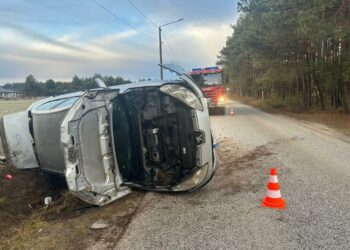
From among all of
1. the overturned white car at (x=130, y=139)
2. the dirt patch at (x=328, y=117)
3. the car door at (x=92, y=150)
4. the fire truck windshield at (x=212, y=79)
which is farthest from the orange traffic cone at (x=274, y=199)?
the fire truck windshield at (x=212, y=79)

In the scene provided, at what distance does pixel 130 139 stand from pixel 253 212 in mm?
2291

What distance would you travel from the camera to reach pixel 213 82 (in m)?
22.7

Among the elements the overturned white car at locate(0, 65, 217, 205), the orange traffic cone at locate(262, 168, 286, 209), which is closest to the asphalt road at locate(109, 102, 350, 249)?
the orange traffic cone at locate(262, 168, 286, 209)

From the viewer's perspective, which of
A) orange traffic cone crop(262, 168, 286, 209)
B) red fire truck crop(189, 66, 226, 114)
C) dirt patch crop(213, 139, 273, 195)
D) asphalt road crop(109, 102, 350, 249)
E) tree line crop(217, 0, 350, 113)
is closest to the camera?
asphalt road crop(109, 102, 350, 249)

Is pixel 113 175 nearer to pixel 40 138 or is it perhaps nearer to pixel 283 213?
pixel 40 138

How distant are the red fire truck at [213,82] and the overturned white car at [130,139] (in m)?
16.5

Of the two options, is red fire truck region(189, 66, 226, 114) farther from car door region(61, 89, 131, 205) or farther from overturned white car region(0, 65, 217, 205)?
car door region(61, 89, 131, 205)

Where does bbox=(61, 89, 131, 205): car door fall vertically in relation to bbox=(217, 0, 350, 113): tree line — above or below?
below

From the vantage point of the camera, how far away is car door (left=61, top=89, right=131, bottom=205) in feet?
15.2

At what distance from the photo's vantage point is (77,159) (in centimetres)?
471

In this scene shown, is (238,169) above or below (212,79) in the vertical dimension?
below

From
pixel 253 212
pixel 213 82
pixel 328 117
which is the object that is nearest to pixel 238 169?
pixel 253 212

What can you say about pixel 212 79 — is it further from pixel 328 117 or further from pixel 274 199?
pixel 274 199

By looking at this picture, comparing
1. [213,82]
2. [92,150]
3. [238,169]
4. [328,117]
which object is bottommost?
[328,117]
